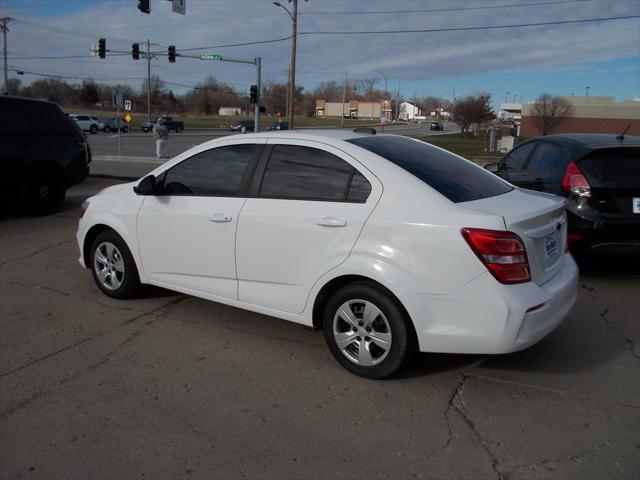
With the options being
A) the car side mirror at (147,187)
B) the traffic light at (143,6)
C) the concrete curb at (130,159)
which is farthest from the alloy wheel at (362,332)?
the traffic light at (143,6)

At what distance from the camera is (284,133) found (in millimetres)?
4402

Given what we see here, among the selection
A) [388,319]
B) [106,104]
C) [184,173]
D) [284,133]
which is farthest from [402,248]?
[106,104]

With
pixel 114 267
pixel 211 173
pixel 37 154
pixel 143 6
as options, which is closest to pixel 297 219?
pixel 211 173

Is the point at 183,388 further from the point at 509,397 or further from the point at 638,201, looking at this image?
the point at 638,201

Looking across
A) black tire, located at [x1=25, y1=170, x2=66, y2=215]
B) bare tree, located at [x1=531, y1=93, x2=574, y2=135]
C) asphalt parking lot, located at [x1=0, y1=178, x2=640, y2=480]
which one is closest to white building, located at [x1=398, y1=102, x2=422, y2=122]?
bare tree, located at [x1=531, y1=93, x2=574, y2=135]

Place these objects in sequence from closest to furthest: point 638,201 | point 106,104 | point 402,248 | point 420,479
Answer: point 420,479 < point 402,248 < point 638,201 < point 106,104

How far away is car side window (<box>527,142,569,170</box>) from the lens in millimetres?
6211

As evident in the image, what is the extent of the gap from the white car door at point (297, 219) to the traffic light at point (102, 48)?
32460mm

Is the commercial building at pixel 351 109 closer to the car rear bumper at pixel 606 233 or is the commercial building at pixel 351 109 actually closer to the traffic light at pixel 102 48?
the traffic light at pixel 102 48

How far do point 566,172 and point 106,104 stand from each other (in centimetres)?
11325

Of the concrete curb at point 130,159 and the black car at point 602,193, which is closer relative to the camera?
the black car at point 602,193

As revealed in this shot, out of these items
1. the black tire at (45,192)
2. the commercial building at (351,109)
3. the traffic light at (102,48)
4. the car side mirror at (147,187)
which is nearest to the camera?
the car side mirror at (147,187)

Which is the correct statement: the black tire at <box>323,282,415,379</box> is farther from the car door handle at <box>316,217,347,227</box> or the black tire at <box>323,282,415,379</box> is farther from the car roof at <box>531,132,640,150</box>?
the car roof at <box>531,132,640,150</box>

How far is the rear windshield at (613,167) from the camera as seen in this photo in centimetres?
569
